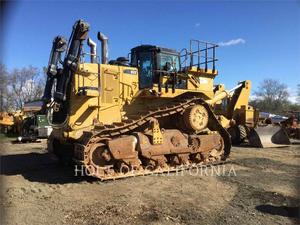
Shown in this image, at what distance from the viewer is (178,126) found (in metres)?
10.4

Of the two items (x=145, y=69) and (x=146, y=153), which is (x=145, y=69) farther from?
(x=146, y=153)

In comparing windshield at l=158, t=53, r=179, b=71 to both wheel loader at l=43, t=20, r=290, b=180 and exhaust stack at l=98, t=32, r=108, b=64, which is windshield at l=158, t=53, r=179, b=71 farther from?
exhaust stack at l=98, t=32, r=108, b=64

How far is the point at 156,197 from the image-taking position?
702 centimetres

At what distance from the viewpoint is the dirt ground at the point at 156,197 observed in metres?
5.74

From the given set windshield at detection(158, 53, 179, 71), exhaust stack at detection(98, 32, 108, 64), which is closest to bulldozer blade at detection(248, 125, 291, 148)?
windshield at detection(158, 53, 179, 71)

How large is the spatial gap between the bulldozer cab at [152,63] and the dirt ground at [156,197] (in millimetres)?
3034

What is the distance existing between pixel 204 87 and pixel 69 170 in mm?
5207

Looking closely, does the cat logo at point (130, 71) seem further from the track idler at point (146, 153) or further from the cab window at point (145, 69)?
the track idler at point (146, 153)

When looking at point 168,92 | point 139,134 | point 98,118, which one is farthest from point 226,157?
point 98,118

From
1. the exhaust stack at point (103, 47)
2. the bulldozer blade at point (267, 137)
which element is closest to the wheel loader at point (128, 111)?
the exhaust stack at point (103, 47)

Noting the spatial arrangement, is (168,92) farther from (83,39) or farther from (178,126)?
(83,39)

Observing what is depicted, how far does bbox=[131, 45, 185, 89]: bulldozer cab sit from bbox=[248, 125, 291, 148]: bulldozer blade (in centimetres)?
694

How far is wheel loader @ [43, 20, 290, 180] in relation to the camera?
345 inches

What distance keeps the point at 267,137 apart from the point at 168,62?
810cm
